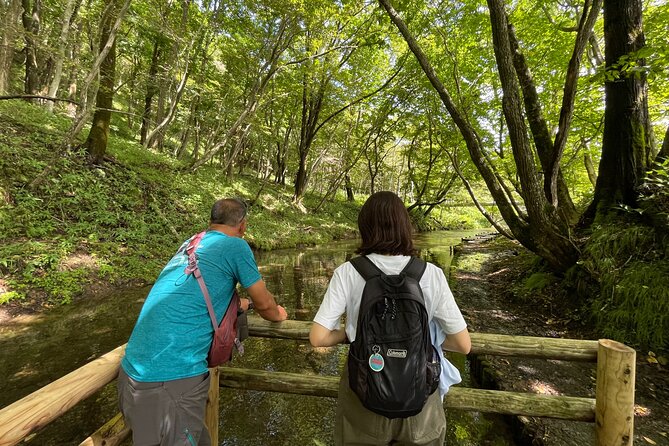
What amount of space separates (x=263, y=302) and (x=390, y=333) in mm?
1004

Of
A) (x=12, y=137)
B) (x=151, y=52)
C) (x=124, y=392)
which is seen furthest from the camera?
(x=151, y=52)

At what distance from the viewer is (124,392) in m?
1.84

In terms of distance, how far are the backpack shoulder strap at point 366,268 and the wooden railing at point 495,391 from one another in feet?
3.44

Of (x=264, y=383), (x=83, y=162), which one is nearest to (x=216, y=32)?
(x=83, y=162)

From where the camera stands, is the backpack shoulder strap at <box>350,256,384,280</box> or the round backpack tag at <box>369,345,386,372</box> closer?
the round backpack tag at <box>369,345,386,372</box>

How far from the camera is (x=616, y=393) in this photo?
208 centimetres

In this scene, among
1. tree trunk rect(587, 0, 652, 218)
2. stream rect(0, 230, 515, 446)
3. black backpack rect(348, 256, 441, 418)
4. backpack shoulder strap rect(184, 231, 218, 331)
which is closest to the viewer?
black backpack rect(348, 256, 441, 418)

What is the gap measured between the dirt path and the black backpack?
247 cm

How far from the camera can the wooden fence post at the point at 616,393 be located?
204 centimetres

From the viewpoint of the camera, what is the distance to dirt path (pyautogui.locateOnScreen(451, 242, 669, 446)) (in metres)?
3.14

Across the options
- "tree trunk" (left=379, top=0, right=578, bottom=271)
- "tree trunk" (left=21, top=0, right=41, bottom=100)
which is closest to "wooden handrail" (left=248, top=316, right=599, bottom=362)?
"tree trunk" (left=379, top=0, right=578, bottom=271)

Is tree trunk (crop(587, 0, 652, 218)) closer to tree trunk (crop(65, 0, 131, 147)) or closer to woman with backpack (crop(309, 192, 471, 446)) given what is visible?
woman with backpack (crop(309, 192, 471, 446))

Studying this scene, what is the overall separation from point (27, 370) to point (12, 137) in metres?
8.72

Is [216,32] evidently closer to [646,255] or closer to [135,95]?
[135,95]
